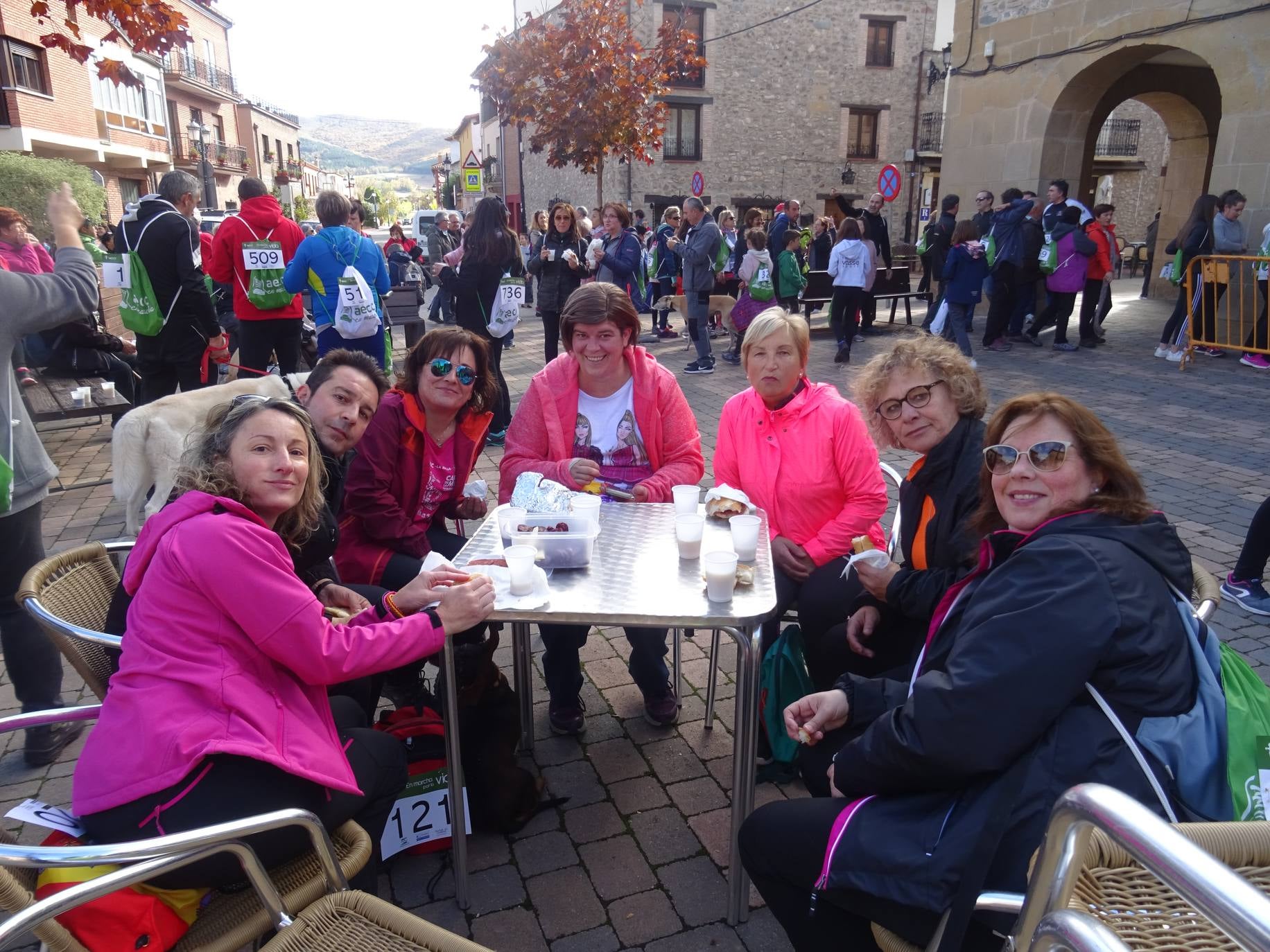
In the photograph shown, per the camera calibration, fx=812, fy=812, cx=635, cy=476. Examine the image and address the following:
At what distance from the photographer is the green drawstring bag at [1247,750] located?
55.9 inches

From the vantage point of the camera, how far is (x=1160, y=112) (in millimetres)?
16562

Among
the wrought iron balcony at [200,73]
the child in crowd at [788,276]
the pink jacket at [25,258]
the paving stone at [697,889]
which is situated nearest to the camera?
the paving stone at [697,889]

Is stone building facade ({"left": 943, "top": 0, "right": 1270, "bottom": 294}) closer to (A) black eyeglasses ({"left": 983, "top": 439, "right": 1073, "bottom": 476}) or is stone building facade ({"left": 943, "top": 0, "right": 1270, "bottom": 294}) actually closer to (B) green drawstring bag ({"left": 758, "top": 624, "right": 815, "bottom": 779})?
(B) green drawstring bag ({"left": 758, "top": 624, "right": 815, "bottom": 779})

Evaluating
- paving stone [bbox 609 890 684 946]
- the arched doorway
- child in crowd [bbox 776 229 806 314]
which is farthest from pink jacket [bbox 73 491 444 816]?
the arched doorway

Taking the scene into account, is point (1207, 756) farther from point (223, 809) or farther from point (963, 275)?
point (963, 275)

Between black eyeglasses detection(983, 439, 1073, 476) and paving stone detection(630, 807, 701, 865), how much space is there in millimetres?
1480

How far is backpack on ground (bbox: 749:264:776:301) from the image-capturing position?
9516 mm

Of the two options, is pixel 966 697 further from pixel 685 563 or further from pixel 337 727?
pixel 337 727

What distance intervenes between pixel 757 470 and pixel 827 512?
0.31m

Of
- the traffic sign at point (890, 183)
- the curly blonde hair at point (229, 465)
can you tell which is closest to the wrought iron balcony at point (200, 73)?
the traffic sign at point (890, 183)

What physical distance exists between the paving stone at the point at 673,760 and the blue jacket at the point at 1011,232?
31.8 ft

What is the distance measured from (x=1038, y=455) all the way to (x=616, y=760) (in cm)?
184

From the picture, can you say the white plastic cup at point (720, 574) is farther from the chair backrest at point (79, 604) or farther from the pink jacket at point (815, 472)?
the chair backrest at point (79, 604)

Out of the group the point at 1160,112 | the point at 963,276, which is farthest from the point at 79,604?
the point at 1160,112
